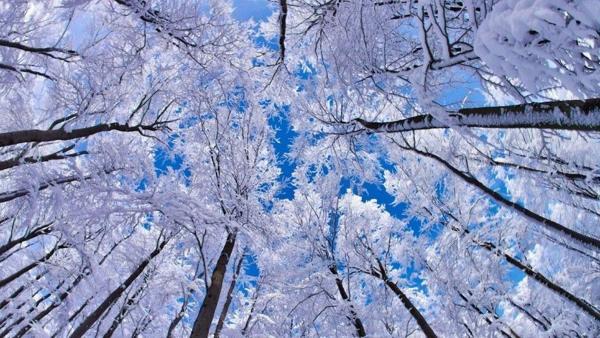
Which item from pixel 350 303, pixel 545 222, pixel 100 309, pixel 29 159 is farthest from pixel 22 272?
pixel 545 222

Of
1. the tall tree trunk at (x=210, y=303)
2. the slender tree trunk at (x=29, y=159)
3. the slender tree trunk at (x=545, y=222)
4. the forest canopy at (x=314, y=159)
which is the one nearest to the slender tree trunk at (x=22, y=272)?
the forest canopy at (x=314, y=159)

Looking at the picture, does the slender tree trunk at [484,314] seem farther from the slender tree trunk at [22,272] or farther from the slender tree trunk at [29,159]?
the slender tree trunk at [22,272]

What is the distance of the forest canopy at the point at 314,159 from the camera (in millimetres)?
1946

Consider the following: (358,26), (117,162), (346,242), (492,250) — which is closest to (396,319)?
(346,242)

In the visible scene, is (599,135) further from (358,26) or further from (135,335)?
(135,335)

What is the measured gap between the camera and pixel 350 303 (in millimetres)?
6566

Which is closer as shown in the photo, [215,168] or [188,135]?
[215,168]

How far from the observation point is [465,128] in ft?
6.10

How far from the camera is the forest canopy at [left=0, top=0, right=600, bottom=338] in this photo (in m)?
1.95

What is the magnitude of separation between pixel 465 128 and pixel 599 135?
1.31m

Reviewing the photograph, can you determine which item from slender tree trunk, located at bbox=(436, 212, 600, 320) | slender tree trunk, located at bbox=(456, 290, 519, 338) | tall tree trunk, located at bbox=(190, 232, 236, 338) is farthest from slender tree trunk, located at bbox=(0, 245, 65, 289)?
slender tree trunk, located at bbox=(456, 290, 519, 338)

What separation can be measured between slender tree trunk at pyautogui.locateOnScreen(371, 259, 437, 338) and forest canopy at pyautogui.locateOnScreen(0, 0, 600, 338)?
3 cm

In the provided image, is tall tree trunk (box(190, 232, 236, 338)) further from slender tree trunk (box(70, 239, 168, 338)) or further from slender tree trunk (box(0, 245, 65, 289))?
slender tree trunk (box(0, 245, 65, 289))

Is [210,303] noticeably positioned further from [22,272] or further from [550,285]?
[550,285]
